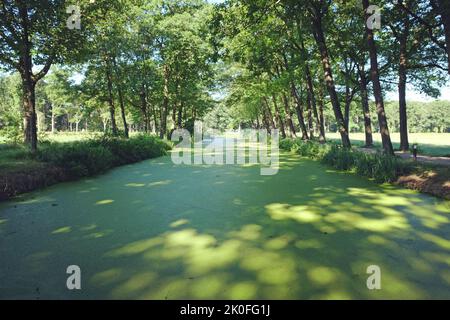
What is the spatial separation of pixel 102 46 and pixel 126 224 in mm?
14366

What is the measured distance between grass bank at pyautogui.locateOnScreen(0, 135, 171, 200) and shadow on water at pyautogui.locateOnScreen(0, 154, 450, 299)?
0.57 metres

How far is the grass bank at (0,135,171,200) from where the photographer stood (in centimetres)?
633

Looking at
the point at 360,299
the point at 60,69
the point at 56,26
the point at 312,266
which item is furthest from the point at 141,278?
the point at 60,69

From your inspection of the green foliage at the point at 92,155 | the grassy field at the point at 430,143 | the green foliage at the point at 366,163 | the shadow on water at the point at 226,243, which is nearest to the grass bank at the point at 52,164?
the green foliage at the point at 92,155

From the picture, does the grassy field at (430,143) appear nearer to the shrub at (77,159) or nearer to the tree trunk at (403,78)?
the tree trunk at (403,78)

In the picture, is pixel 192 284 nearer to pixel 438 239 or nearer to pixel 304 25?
pixel 438 239

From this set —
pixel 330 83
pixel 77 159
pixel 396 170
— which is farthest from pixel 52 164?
pixel 330 83

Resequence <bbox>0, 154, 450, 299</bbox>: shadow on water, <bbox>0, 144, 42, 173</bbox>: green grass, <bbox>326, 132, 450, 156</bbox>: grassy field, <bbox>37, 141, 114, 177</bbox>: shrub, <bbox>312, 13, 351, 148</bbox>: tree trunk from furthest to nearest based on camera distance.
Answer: <bbox>326, 132, 450, 156</bbox>: grassy field
<bbox>312, 13, 351, 148</bbox>: tree trunk
<bbox>37, 141, 114, 177</bbox>: shrub
<bbox>0, 144, 42, 173</bbox>: green grass
<bbox>0, 154, 450, 299</bbox>: shadow on water

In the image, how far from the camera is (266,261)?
3.10 meters

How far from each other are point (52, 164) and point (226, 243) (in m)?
6.30

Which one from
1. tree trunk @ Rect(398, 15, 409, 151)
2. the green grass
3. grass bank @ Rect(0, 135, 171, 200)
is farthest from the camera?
tree trunk @ Rect(398, 15, 409, 151)

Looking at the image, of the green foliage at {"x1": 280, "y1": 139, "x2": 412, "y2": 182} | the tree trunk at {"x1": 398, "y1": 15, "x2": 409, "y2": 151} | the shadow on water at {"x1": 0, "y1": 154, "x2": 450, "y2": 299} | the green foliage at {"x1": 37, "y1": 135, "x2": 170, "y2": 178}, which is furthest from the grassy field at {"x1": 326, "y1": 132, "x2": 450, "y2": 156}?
the green foliage at {"x1": 37, "y1": 135, "x2": 170, "y2": 178}

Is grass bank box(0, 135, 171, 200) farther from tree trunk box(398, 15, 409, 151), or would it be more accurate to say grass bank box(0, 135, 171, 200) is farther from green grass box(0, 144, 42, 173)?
tree trunk box(398, 15, 409, 151)

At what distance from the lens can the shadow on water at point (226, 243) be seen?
2.62 meters
